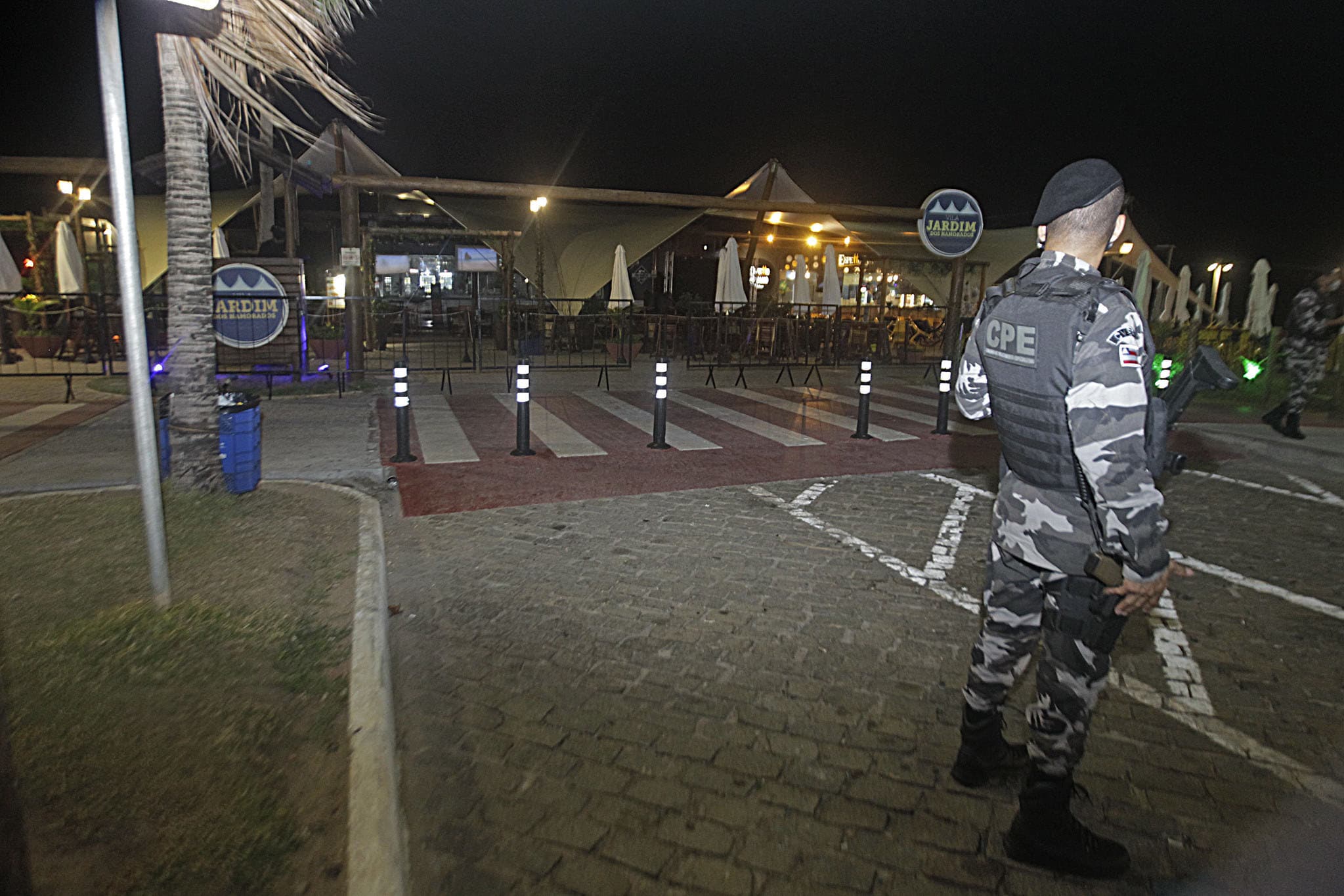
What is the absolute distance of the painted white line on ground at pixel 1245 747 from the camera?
127 inches

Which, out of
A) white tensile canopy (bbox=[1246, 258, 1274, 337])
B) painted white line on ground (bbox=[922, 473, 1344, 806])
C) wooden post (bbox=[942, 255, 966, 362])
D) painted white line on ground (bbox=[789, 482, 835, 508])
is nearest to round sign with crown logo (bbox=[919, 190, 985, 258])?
wooden post (bbox=[942, 255, 966, 362])

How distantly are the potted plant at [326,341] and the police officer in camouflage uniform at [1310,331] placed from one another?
54.4 ft

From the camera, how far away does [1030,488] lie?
9.25 ft

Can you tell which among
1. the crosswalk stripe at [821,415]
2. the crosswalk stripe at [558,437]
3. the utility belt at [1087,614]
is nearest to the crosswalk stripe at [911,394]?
the crosswalk stripe at [821,415]

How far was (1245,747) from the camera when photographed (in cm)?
351

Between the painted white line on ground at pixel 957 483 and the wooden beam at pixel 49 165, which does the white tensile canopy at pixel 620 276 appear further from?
the painted white line on ground at pixel 957 483

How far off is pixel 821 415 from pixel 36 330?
16.5 m

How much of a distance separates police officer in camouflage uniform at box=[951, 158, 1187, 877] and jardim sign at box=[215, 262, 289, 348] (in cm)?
1149

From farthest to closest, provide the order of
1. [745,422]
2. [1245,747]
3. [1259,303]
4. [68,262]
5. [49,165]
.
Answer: [1259,303] → [68,262] → [49,165] → [745,422] → [1245,747]

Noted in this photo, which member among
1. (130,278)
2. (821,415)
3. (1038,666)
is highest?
(130,278)

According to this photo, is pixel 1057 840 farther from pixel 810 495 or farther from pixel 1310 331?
pixel 1310 331

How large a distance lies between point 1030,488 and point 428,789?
2577mm

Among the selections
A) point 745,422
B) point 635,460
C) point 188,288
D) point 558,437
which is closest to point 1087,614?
point 188,288

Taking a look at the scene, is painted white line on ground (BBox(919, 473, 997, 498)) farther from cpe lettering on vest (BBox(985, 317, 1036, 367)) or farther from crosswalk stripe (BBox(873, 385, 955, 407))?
crosswalk stripe (BBox(873, 385, 955, 407))
